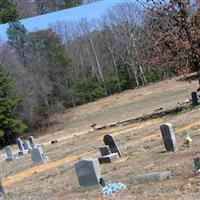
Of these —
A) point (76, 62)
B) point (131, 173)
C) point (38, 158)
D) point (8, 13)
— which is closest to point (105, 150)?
point (131, 173)

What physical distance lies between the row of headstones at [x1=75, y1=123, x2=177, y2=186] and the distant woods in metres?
19.4

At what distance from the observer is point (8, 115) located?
1973 inches

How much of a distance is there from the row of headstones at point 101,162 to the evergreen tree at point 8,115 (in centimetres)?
3248

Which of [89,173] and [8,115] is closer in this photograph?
[89,173]

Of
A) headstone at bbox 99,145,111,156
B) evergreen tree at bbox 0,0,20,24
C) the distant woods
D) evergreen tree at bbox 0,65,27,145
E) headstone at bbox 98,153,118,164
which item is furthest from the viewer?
evergreen tree at bbox 0,0,20,24

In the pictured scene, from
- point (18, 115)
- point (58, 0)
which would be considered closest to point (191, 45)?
point (18, 115)

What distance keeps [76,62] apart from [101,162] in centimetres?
6606

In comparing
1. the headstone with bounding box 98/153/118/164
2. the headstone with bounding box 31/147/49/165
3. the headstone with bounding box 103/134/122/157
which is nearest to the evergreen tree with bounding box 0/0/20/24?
the headstone with bounding box 31/147/49/165

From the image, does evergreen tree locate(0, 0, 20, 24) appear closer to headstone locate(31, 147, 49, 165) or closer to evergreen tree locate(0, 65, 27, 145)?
evergreen tree locate(0, 65, 27, 145)

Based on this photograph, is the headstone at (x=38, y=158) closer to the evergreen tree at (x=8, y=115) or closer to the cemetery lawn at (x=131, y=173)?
the cemetery lawn at (x=131, y=173)

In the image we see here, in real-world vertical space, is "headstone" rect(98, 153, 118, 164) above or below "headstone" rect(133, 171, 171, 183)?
below

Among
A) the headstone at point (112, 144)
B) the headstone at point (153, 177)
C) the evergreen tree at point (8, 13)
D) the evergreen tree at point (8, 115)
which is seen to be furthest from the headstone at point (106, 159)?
the evergreen tree at point (8, 13)

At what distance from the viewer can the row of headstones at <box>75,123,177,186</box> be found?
1147cm

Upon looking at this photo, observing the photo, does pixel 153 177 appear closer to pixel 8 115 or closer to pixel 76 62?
pixel 8 115
